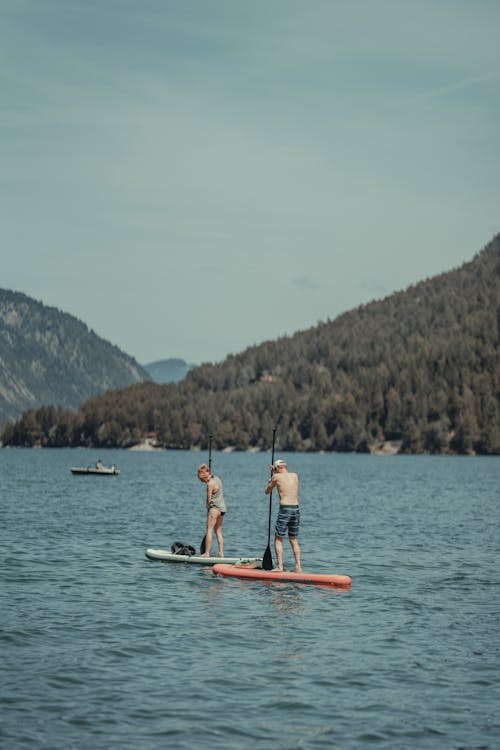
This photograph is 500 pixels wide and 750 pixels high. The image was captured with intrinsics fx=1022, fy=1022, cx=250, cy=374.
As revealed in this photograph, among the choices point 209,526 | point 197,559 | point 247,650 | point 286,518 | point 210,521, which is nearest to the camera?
point 247,650

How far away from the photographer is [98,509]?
71562mm

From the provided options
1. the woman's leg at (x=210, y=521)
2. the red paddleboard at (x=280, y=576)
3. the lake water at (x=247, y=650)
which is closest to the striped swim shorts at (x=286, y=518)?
the red paddleboard at (x=280, y=576)

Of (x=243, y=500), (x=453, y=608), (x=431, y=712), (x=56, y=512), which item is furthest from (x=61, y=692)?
(x=243, y=500)

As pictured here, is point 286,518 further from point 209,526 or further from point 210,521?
point 209,526

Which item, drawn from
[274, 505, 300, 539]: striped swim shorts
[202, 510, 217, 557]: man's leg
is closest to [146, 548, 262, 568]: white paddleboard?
[202, 510, 217, 557]: man's leg

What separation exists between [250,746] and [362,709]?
2.91 metres

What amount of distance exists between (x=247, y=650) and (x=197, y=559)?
12.9 metres

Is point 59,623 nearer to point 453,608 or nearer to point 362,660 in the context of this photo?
point 362,660

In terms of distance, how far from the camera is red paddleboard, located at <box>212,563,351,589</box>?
3159cm

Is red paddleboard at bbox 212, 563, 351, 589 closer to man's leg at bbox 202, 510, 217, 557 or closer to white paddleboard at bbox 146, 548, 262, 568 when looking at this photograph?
white paddleboard at bbox 146, 548, 262, 568

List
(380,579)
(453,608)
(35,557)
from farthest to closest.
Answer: (35,557) < (380,579) < (453,608)

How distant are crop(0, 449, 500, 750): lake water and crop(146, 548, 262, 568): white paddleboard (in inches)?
13.1

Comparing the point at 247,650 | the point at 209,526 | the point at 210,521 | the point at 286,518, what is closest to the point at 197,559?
the point at 209,526

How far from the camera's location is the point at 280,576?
105 feet
